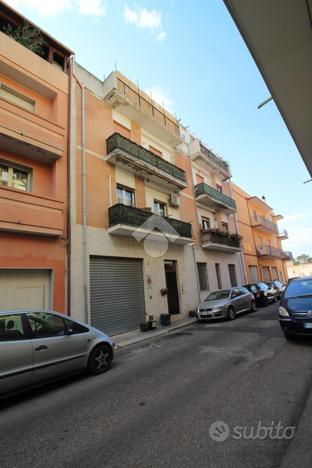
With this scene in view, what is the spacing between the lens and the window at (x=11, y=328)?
4.23m

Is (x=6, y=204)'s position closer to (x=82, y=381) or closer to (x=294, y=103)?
(x=82, y=381)

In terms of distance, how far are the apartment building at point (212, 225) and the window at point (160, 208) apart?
313 cm

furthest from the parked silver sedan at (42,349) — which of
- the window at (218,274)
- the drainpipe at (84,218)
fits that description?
the window at (218,274)

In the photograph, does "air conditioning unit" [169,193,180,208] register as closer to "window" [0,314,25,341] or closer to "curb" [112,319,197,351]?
"curb" [112,319,197,351]

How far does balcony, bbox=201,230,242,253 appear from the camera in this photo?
16.9 metres

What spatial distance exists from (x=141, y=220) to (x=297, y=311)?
758cm

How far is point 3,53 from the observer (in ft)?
28.6

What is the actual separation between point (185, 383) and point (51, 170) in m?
8.84

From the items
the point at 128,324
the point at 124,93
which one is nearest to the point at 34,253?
the point at 128,324

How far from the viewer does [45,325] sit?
4859 millimetres

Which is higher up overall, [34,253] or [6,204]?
[6,204]

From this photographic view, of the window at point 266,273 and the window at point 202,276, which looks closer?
the window at point 202,276

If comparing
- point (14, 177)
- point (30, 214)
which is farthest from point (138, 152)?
point (30, 214)

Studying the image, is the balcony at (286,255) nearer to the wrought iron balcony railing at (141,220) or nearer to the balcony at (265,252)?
the balcony at (265,252)
